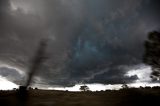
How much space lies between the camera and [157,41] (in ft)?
120

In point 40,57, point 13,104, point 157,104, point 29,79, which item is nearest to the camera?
point 157,104

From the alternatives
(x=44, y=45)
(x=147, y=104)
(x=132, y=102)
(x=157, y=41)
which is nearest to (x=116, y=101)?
(x=132, y=102)

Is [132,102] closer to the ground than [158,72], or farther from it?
closer to the ground

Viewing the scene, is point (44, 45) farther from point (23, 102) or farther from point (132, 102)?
point (132, 102)

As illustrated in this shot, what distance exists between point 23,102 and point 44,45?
10341 mm

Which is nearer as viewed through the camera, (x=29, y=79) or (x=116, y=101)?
(x=116, y=101)

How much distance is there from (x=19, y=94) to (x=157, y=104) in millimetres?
22422

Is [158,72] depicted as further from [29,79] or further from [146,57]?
[29,79]

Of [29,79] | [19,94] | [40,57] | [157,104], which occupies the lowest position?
[157,104]

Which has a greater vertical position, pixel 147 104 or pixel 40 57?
pixel 40 57

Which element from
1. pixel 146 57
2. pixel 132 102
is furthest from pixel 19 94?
pixel 146 57

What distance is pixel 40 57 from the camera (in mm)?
35375

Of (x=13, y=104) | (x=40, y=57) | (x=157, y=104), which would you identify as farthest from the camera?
(x=40, y=57)

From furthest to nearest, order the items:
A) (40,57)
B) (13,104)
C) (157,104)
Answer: (40,57) < (13,104) < (157,104)
